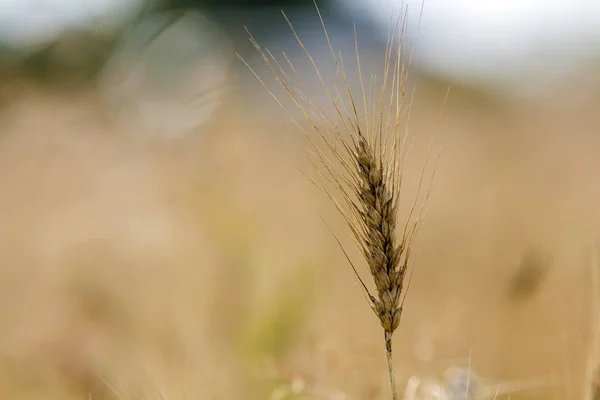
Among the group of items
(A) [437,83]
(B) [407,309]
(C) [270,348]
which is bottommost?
(A) [437,83]

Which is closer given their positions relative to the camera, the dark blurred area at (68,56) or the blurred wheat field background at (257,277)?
the blurred wheat field background at (257,277)

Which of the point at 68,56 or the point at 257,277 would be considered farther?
the point at 68,56

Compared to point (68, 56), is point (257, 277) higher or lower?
lower

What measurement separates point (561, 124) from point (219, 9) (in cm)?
1085

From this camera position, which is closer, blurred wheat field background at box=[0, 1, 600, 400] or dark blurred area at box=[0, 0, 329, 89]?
blurred wheat field background at box=[0, 1, 600, 400]

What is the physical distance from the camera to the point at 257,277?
1640 mm

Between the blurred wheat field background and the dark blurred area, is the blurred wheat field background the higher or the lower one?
the lower one

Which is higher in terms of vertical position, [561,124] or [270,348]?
[270,348]

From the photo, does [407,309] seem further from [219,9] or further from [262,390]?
[219,9]

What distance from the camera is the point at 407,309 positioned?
1909 millimetres

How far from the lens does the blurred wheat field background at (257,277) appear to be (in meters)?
1.37

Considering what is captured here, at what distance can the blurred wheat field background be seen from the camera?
137cm

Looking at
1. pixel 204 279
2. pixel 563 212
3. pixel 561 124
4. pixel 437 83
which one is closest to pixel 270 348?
pixel 204 279

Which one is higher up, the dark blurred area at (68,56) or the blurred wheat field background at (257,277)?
the dark blurred area at (68,56)
